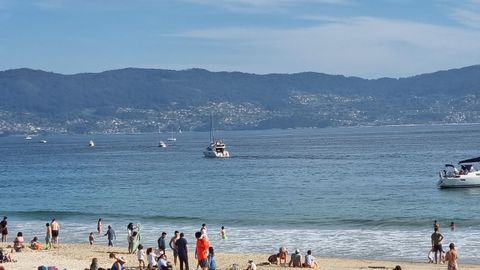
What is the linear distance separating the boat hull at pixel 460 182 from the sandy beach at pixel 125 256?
1410 inches

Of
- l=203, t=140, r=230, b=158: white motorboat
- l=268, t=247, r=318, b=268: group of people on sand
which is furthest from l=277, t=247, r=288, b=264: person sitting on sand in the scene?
l=203, t=140, r=230, b=158: white motorboat

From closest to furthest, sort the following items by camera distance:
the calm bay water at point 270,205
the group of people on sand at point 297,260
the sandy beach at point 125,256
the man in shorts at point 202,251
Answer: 1. the man in shorts at point 202,251
2. the sandy beach at point 125,256
3. the group of people on sand at point 297,260
4. the calm bay water at point 270,205

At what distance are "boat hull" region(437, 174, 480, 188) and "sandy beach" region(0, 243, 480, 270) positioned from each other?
35820mm

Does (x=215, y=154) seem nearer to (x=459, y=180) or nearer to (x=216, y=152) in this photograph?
(x=216, y=152)

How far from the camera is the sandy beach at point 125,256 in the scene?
30.2 metres

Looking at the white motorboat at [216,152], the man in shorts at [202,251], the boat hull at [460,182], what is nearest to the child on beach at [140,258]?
the man in shorts at [202,251]

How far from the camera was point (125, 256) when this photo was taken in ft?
108

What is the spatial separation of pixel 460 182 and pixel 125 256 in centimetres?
4210

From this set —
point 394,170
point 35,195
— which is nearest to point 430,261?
point 35,195

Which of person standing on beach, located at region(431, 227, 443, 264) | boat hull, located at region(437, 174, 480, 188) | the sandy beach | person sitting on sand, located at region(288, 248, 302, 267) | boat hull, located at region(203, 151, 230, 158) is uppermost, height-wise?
boat hull, located at region(203, 151, 230, 158)

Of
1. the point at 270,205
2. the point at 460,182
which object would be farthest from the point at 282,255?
the point at 460,182

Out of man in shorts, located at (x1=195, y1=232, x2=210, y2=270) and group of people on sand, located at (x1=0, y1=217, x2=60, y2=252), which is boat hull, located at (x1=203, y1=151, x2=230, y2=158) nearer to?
group of people on sand, located at (x1=0, y1=217, x2=60, y2=252)

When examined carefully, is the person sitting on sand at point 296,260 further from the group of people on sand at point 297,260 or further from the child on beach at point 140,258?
the child on beach at point 140,258

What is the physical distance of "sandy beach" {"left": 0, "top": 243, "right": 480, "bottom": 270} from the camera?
3019 cm
